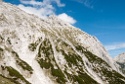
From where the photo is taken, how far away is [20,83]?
198125mm
